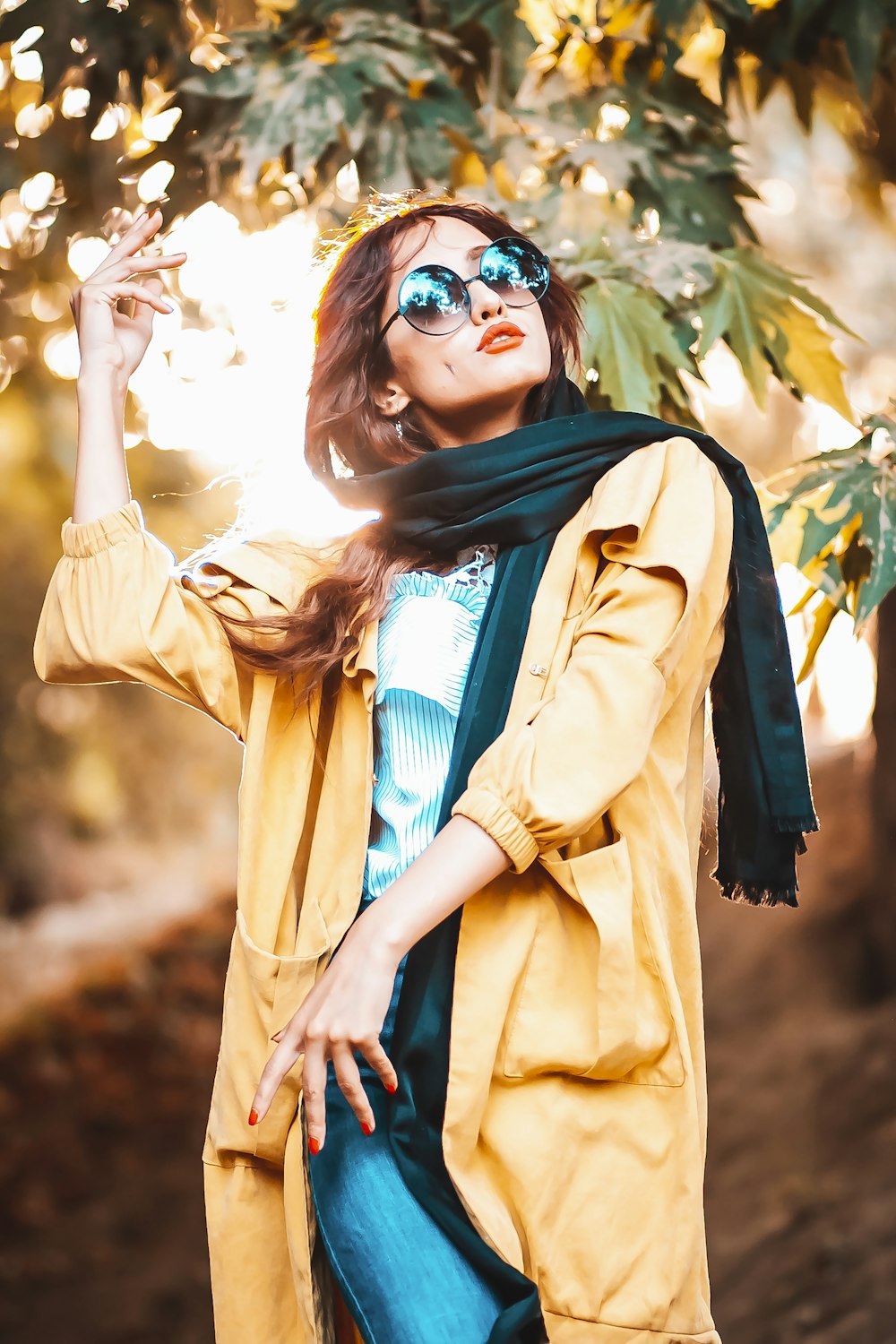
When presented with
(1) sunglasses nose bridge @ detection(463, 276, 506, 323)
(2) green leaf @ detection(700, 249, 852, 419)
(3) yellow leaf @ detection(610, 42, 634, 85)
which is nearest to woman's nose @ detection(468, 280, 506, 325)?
(1) sunglasses nose bridge @ detection(463, 276, 506, 323)

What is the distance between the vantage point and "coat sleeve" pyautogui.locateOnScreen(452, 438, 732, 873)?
4.76 ft

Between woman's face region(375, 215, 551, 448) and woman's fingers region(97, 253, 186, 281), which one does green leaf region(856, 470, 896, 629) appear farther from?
woman's fingers region(97, 253, 186, 281)

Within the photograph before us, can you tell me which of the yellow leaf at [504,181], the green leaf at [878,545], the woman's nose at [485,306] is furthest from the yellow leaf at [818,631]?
the yellow leaf at [504,181]

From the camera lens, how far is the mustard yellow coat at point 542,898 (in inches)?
58.2

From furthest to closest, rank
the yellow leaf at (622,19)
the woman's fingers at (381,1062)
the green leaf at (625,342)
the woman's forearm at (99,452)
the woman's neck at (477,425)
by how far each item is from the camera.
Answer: the yellow leaf at (622,19)
the green leaf at (625,342)
the woman's neck at (477,425)
the woman's forearm at (99,452)
the woman's fingers at (381,1062)

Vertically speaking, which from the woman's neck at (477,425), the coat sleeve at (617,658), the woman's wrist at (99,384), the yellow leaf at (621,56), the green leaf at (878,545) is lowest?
the green leaf at (878,545)

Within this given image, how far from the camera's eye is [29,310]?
3.71m

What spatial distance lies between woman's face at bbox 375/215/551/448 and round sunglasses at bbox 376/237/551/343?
12mm

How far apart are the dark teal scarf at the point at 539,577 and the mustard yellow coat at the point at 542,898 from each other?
4 cm

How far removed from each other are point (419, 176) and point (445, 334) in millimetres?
1086

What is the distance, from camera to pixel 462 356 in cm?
189

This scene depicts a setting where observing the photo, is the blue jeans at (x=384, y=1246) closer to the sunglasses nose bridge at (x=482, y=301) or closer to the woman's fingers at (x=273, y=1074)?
the woman's fingers at (x=273, y=1074)

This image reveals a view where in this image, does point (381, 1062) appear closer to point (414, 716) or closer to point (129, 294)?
point (414, 716)

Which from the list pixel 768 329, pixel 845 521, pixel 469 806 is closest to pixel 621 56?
pixel 768 329
